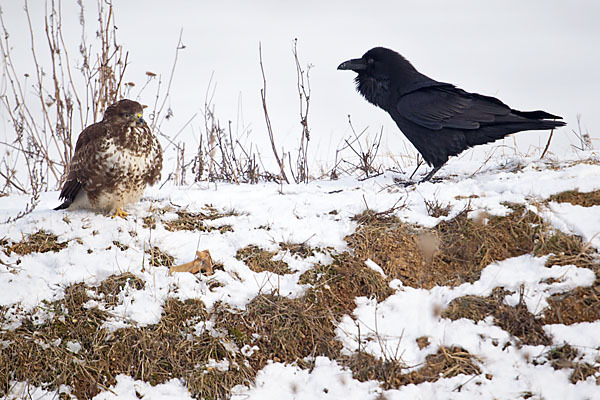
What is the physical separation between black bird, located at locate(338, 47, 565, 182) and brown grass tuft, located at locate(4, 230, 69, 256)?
11.0ft

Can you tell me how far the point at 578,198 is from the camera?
3924 mm

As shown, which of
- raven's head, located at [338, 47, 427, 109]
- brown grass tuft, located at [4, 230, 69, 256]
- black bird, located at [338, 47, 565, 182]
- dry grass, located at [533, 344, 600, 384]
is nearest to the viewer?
dry grass, located at [533, 344, 600, 384]

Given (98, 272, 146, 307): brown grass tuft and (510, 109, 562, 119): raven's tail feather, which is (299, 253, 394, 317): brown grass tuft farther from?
(510, 109, 562, 119): raven's tail feather

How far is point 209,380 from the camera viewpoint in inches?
118

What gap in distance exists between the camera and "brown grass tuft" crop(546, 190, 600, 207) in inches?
153

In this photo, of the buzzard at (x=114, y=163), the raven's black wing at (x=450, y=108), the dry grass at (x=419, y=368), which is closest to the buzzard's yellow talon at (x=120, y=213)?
the buzzard at (x=114, y=163)

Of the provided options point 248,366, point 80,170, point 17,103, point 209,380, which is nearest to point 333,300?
point 248,366

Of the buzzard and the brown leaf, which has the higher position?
the buzzard

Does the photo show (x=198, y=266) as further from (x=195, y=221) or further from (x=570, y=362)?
(x=570, y=362)

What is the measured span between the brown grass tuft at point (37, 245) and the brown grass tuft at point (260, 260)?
4.16 feet

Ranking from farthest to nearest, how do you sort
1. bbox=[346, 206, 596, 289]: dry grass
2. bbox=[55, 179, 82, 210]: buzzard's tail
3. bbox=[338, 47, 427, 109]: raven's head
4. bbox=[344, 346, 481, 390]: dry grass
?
1. bbox=[338, 47, 427, 109]: raven's head
2. bbox=[55, 179, 82, 210]: buzzard's tail
3. bbox=[346, 206, 596, 289]: dry grass
4. bbox=[344, 346, 481, 390]: dry grass

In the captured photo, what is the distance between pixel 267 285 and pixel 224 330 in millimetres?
440

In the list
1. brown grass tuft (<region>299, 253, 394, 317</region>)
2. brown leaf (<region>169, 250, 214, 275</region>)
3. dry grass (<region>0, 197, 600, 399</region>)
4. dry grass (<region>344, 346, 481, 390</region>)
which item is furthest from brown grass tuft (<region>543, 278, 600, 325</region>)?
brown leaf (<region>169, 250, 214, 275</region>)

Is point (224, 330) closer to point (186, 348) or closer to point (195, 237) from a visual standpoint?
point (186, 348)
